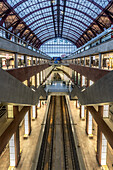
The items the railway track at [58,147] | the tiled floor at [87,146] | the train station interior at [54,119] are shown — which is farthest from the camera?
the tiled floor at [87,146]

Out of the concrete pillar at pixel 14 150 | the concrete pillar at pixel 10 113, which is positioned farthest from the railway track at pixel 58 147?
the concrete pillar at pixel 10 113

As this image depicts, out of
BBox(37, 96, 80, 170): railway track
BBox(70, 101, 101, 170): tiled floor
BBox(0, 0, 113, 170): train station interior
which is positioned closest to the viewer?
BBox(0, 0, 113, 170): train station interior

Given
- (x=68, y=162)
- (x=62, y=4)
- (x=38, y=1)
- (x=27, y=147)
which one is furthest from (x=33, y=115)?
(x=62, y=4)

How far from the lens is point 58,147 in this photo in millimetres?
13773

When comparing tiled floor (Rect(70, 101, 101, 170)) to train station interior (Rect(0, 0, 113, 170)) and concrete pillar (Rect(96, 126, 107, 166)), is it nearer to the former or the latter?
train station interior (Rect(0, 0, 113, 170))

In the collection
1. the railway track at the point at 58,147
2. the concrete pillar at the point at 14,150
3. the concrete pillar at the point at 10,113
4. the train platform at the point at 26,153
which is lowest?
the train platform at the point at 26,153

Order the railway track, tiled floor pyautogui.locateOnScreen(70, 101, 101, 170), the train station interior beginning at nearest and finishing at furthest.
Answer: the train station interior → the railway track → tiled floor pyautogui.locateOnScreen(70, 101, 101, 170)

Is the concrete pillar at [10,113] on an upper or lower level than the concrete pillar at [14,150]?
upper

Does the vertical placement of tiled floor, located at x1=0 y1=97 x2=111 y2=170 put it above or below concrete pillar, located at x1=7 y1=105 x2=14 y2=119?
below

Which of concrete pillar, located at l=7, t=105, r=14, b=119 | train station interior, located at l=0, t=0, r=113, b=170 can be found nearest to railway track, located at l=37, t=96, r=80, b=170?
train station interior, located at l=0, t=0, r=113, b=170

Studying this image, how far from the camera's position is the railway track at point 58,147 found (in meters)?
11.1

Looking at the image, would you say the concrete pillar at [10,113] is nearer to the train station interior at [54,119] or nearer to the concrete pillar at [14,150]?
the train station interior at [54,119]

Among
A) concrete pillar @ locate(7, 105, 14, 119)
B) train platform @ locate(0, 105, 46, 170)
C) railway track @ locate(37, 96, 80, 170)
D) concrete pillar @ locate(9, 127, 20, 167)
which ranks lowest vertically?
train platform @ locate(0, 105, 46, 170)

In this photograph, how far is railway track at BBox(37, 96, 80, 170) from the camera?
1115 cm
